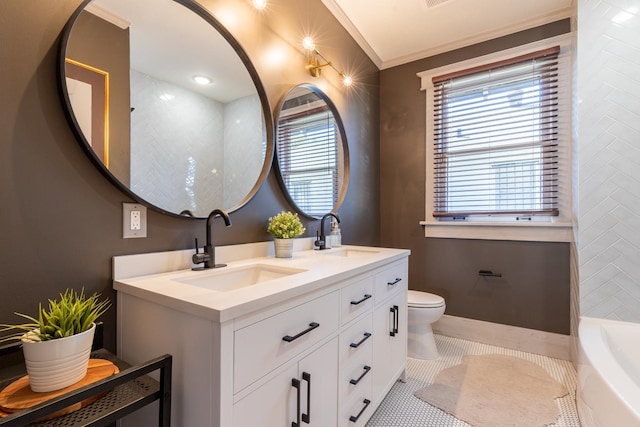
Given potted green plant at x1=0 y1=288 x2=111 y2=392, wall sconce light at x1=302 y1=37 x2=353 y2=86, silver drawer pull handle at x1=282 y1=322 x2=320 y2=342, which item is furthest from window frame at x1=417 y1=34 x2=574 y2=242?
potted green plant at x1=0 y1=288 x2=111 y2=392

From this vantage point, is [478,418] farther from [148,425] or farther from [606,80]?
[606,80]

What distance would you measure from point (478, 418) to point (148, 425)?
158 cm

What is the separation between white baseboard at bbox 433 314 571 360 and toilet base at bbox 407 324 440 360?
465 mm

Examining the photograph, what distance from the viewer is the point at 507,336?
248cm

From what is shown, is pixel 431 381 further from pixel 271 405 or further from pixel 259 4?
pixel 259 4

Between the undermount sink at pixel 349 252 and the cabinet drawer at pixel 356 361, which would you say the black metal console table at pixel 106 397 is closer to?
the cabinet drawer at pixel 356 361

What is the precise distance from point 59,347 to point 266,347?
47cm

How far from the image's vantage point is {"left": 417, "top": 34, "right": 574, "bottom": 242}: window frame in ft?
7.41

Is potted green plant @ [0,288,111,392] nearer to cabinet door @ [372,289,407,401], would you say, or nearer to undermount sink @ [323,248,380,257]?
cabinet door @ [372,289,407,401]

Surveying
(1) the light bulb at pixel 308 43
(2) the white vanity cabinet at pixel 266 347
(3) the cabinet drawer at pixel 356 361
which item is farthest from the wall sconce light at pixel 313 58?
(3) the cabinet drawer at pixel 356 361

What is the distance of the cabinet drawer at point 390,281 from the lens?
155cm

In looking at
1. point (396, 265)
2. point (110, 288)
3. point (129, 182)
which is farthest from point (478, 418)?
point (129, 182)

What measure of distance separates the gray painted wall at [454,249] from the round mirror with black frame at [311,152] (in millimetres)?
773

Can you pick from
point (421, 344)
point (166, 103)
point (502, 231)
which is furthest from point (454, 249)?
point (166, 103)
